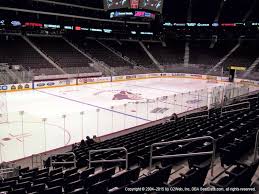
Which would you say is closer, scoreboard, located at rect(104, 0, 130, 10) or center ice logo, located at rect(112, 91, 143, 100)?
center ice logo, located at rect(112, 91, 143, 100)

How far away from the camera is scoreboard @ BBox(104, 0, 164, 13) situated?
27.8m

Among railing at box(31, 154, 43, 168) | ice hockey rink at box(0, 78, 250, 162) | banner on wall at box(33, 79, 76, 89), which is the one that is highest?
banner on wall at box(33, 79, 76, 89)

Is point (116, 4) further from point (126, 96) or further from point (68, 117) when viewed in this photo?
point (68, 117)

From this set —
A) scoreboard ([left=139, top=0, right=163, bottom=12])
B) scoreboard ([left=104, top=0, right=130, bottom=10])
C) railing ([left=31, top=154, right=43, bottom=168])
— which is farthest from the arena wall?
railing ([left=31, top=154, right=43, bottom=168])

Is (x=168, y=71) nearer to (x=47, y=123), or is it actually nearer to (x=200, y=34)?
(x=200, y=34)

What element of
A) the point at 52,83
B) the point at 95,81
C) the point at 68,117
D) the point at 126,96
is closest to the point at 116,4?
the point at 95,81

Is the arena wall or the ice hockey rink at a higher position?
the arena wall

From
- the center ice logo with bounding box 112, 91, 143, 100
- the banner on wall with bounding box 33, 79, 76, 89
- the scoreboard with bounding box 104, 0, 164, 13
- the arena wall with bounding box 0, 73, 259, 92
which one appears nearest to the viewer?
the center ice logo with bounding box 112, 91, 143, 100

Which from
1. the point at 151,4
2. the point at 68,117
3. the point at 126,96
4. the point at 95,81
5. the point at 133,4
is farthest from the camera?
the point at 95,81

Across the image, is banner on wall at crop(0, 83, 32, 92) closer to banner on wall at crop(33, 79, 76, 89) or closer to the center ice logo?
banner on wall at crop(33, 79, 76, 89)

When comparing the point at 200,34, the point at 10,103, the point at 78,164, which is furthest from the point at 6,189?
the point at 200,34

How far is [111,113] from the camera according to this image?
14.1m

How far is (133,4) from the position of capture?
91.1 ft

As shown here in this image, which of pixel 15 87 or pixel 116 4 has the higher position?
pixel 116 4
